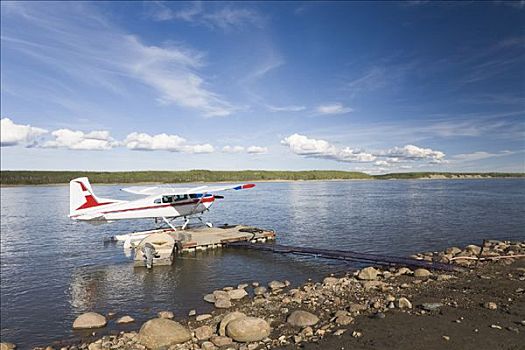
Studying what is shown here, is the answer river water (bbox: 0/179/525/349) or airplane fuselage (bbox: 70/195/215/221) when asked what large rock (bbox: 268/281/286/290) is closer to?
river water (bbox: 0/179/525/349)

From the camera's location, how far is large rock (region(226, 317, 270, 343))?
7262 millimetres

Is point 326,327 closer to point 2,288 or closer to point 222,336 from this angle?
point 222,336

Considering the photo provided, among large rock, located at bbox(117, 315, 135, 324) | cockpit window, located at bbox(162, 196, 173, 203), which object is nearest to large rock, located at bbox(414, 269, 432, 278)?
large rock, located at bbox(117, 315, 135, 324)

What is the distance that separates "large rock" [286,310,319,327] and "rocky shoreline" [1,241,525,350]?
1cm

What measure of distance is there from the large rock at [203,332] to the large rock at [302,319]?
178cm

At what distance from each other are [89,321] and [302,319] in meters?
5.43

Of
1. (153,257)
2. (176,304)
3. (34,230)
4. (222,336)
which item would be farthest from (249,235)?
(34,230)

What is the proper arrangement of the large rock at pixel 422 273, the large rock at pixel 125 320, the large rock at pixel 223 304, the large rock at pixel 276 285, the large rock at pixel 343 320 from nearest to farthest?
the large rock at pixel 343 320, the large rock at pixel 125 320, the large rock at pixel 223 304, the large rock at pixel 422 273, the large rock at pixel 276 285

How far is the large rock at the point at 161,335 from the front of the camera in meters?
7.31

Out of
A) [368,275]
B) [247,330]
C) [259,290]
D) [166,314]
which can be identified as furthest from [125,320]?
[368,275]

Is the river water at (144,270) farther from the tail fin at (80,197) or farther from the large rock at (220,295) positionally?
the tail fin at (80,197)

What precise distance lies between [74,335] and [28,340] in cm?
111

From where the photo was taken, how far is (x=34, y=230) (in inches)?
998

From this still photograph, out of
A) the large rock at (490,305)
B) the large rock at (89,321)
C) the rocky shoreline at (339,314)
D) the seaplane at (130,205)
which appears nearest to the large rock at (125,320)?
the rocky shoreline at (339,314)
